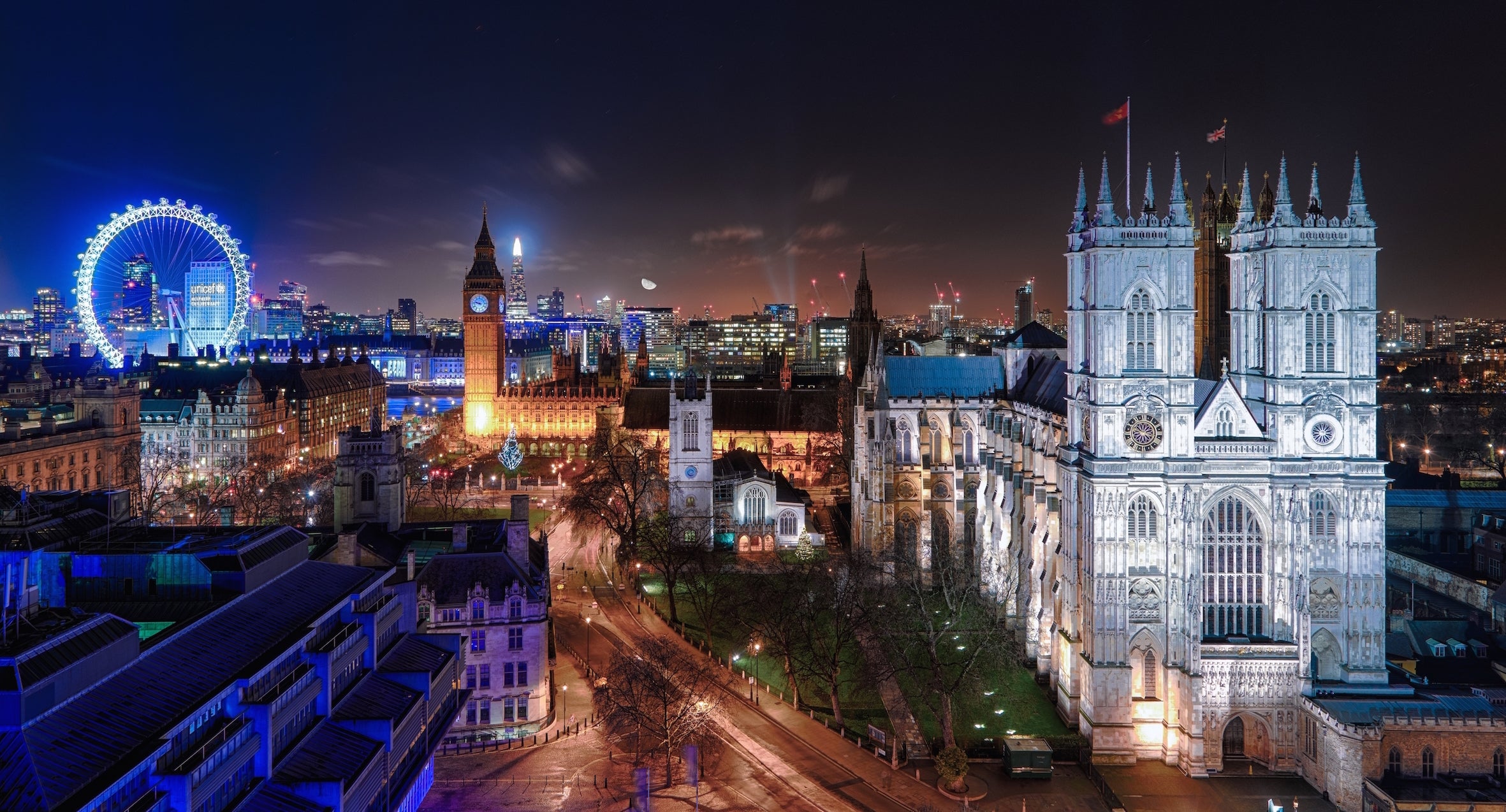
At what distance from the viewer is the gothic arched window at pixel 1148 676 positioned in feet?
143

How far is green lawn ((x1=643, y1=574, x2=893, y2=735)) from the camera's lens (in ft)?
151

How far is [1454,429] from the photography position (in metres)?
115

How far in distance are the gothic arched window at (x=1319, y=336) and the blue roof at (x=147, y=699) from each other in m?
40.4

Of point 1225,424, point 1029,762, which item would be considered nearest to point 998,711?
point 1029,762

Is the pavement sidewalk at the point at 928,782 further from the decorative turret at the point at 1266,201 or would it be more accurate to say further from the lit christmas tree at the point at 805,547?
the decorative turret at the point at 1266,201

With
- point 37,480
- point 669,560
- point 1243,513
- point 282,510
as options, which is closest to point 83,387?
point 37,480

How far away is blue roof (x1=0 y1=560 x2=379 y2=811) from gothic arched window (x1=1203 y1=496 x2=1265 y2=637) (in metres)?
35.5

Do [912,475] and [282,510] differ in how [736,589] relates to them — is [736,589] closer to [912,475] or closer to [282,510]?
[912,475]

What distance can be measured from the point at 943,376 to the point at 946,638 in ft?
72.6

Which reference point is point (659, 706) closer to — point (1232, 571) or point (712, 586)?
point (712, 586)

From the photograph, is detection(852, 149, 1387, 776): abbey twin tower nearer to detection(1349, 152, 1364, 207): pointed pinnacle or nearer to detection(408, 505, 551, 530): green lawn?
detection(1349, 152, 1364, 207): pointed pinnacle

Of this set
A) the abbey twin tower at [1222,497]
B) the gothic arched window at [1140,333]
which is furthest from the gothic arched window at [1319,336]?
the gothic arched window at [1140,333]

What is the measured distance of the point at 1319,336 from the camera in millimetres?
43969

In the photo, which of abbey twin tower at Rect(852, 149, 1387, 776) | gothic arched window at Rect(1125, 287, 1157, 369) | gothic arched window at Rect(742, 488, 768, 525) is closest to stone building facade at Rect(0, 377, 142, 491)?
gothic arched window at Rect(742, 488, 768, 525)
